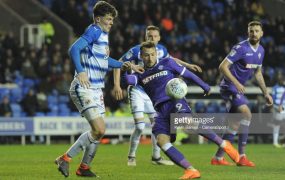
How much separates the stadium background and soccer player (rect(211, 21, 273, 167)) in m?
8.80

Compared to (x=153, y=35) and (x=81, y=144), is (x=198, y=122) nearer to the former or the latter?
(x=153, y=35)

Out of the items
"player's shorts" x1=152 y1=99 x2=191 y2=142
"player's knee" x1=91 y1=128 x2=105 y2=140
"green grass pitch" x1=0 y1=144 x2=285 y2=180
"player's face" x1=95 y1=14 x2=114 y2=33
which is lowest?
"green grass pitch" x1=0 y1=144 x2=285 y2=180

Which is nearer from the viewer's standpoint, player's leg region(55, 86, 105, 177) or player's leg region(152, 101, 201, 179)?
player's leg region(152, 101, 201, 179)

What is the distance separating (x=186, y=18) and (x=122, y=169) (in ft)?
60.8

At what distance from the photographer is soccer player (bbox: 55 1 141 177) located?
991 centimetres

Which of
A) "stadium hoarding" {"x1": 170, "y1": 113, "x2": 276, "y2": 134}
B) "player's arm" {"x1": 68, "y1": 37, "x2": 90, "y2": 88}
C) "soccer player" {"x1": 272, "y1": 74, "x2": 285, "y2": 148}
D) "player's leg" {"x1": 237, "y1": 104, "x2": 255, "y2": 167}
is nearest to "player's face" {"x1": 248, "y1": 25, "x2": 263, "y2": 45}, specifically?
"player's leg" {"x1": 237, "y1": 104, "x2": 255, "y2": 167}

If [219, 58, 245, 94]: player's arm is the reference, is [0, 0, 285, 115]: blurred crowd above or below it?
above

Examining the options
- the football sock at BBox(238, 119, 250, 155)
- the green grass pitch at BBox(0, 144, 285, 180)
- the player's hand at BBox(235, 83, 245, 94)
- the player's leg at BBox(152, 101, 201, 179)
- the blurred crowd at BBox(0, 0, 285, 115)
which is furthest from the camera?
the blurred crowd at BBox(0, 0, 285, 115)

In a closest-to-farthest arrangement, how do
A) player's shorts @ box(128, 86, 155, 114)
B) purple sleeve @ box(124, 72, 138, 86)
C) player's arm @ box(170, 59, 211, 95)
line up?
player's arm @ box(170, 59, 211, 95)
purple sleeve @ box(124, 72, 138, 86)
player's shorts @ box(128, 86, 155, 114)

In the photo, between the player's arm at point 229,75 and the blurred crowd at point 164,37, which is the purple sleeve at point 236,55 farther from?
the blurred crowd at point 164,37

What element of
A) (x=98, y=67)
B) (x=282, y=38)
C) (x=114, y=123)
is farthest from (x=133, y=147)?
(x=282, y=38)

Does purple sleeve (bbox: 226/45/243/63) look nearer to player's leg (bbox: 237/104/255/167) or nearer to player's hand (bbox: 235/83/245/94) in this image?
player's hand (bbox: 235/83/245/94)

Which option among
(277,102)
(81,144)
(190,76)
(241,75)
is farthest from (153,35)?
(277,102)

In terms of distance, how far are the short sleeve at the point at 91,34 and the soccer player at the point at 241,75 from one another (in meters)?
3.15
